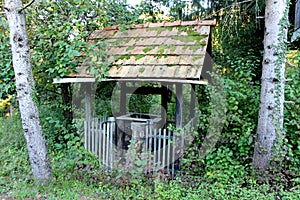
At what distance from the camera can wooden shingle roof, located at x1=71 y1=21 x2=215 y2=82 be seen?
12.7ft

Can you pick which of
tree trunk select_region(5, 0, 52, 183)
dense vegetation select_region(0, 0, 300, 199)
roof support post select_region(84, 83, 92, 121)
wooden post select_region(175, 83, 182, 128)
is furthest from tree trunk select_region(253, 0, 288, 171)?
tree trunk select_region(5, 0, 52, 183)

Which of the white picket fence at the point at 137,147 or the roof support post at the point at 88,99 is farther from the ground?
the roof support post at the point at 88,99

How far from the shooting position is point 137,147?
4.18 meters

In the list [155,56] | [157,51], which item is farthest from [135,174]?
[157,51]

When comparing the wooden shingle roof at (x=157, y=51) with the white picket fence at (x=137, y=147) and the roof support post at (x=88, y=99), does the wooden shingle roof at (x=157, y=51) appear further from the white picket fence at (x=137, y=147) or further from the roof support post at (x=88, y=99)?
the white picket fence at (x=137, y=147)

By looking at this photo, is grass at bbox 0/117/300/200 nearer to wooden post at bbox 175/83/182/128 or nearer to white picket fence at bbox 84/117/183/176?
white picket fence at bbox 84/117/183/176

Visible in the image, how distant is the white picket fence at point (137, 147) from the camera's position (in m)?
4.02

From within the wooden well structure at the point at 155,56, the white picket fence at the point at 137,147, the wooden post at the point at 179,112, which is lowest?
the white picket fence at the point at 137,147

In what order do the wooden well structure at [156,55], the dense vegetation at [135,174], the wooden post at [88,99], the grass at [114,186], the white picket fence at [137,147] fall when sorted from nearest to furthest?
1. the grass at [114,186]
2. the dense vegetation at [135,174]
3. the wooden well structure at [156,55]
4. the white picket fence at [137,147]
5. the wooden post at [88,99]

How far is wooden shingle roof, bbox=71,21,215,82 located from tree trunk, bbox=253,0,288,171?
1006 millimetres

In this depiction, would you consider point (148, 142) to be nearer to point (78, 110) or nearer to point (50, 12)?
point (78, 110)

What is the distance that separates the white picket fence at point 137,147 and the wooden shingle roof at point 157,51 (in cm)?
95

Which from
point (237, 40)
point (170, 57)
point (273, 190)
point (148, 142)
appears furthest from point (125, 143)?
point (237, 40)

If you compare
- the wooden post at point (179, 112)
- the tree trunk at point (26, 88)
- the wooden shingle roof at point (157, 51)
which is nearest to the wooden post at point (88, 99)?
the wooden shingle roof at point (157, 51)
